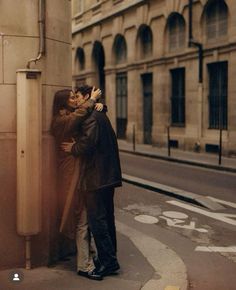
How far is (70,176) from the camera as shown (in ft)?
17.7

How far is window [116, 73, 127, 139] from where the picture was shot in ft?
92.6

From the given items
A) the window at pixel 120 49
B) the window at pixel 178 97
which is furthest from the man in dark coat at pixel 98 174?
the window at pixel 120 49

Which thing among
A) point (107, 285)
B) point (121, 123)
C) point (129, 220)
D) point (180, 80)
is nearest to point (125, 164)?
point (180, 80)

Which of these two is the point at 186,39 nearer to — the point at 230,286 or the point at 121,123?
the point at 121,123

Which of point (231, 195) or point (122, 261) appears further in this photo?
point (231, 195)

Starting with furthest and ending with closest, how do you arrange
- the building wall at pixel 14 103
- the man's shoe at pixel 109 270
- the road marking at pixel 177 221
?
the road marking at pixel 177 221, the man's shoe at pixel 109 270, the building wall at pixel 14 103

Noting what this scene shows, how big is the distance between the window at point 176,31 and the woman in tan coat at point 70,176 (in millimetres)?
17740

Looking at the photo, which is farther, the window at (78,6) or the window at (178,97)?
the window at (78,6)

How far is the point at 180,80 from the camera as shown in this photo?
75.4 ft

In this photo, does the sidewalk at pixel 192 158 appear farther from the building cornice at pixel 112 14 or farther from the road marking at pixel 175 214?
the building cornice at pixel 112 14

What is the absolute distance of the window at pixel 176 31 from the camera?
22.5 meters

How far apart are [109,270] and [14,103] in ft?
6.59

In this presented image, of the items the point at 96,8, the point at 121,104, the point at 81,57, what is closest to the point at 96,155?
the point at 121,104

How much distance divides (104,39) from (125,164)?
1387cm
